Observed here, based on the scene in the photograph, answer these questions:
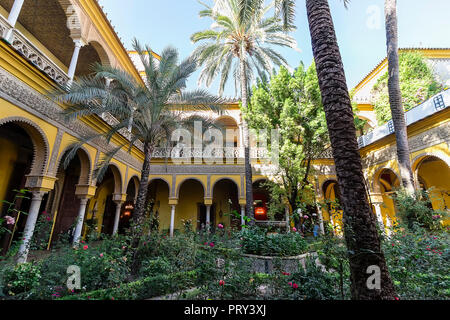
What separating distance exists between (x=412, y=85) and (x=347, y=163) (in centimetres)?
1267

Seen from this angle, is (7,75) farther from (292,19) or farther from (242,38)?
(242,38)

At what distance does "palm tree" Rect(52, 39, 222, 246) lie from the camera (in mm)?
6277

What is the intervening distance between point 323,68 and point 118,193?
1018 centimetres

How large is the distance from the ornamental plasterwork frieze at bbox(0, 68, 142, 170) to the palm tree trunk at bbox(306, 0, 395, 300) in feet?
22.2

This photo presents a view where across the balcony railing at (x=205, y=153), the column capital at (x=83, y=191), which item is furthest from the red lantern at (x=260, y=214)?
the column capital at (x=83, y=191)

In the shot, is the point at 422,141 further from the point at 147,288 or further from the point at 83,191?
the point at 83,191

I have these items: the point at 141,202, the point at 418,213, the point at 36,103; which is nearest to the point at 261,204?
the point at 418,213

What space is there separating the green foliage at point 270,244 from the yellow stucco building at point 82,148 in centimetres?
87

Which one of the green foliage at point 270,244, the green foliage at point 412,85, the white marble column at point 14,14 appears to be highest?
the green foliage at point 412,85

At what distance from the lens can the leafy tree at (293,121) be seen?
28.9 ft

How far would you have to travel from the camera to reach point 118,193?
997 centimetres

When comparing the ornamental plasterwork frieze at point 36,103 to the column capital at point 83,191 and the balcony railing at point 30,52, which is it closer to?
the balcony railing at point 30,52

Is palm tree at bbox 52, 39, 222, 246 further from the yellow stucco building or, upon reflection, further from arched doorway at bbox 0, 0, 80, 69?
arched doorway at bbox 0, 0, 80, 69

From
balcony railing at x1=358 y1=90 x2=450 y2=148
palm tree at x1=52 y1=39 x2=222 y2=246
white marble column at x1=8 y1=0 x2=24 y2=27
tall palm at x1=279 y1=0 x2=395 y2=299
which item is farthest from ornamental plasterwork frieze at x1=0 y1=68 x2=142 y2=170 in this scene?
balcony railing at x1=358 y1=90 x2=450 y2=148
